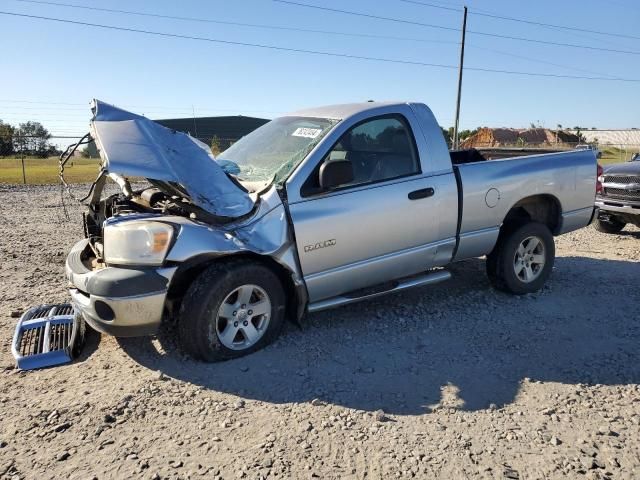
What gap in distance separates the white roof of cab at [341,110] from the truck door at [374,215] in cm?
13

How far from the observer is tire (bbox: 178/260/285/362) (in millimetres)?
3713

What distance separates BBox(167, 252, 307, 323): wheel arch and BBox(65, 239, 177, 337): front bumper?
13cm

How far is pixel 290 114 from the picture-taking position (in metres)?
5.25

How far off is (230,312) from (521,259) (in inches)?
125

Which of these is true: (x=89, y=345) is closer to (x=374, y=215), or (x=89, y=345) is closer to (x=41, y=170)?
(x=374, y=215)

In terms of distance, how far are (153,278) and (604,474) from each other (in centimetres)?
288

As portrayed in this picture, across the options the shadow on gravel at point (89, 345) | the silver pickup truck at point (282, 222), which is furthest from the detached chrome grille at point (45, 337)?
the silver pickup truck at point (282, 222)

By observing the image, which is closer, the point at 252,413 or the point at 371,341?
the point at 252,413

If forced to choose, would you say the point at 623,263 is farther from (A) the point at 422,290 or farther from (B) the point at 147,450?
(B) the point at 147,450

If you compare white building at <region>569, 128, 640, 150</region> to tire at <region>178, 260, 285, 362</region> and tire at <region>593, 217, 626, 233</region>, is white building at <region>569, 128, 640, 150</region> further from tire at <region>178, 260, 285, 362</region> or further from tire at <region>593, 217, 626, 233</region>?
tire at <region>178, 260, 285, 362</region>

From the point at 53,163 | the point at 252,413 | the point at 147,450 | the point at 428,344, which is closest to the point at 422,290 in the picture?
the point at 428,344

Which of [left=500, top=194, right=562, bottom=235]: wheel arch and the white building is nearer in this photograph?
[left=500, top=194, right=562, bottom=235]: wheel arch

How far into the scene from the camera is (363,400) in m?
3.44

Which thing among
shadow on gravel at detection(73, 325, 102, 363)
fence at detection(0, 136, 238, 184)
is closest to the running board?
shadow on gravel at detection(73, 325, 102, 363)
